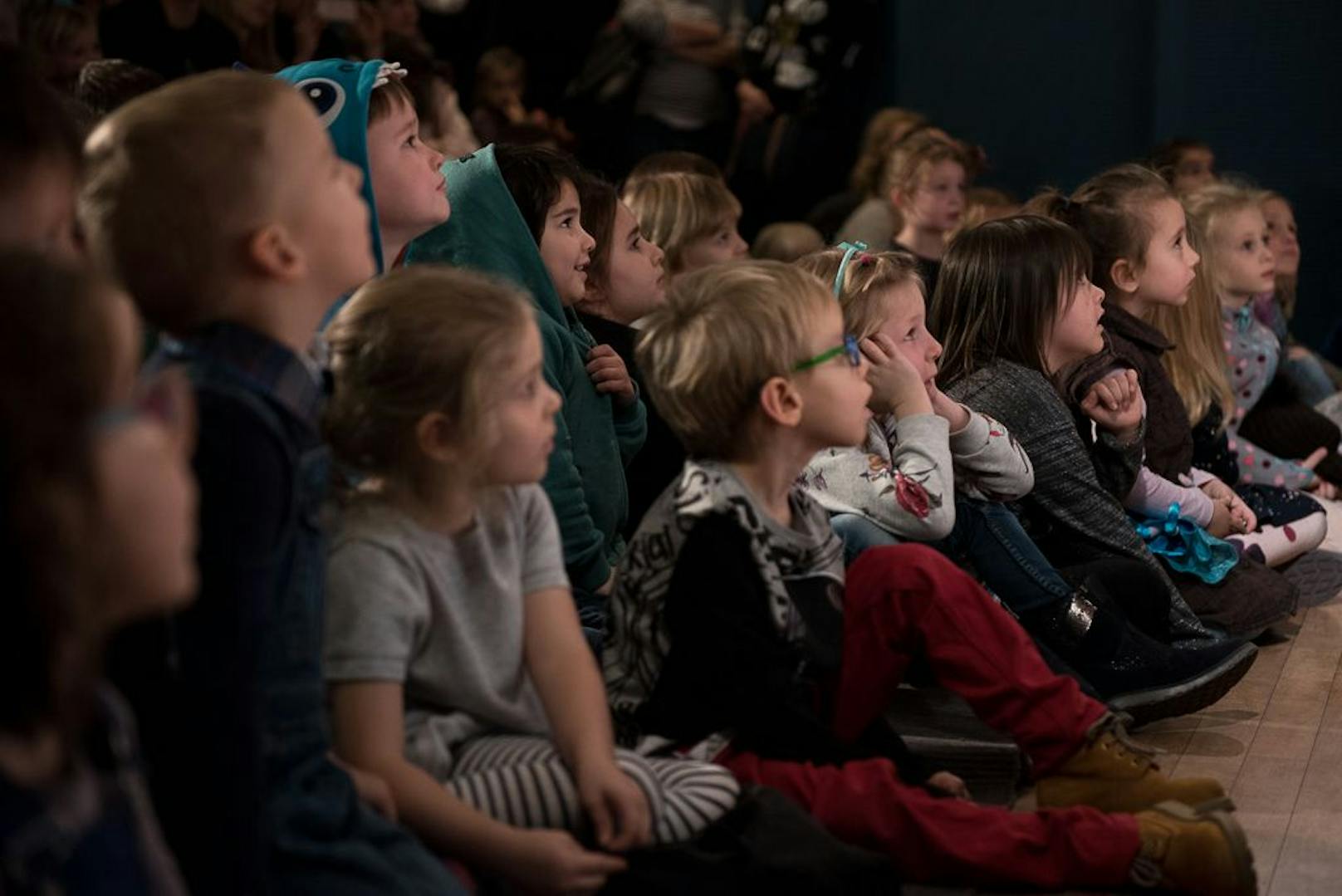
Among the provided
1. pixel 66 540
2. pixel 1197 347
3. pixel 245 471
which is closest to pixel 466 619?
pixel 245 471

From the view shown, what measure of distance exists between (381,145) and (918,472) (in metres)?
0.96

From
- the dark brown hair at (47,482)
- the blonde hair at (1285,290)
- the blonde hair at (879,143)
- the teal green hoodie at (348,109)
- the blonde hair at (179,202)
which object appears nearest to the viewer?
the dark brown hair at (47,482)

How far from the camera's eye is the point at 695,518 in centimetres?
231

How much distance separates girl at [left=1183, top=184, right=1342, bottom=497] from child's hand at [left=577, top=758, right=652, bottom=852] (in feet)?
9.39

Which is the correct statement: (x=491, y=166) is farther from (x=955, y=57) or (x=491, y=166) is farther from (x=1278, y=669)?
(x=955, y=57)

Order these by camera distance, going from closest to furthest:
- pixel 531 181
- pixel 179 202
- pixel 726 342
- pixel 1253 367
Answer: pixel 179 202, pixel 726 342, pixel 531 181, pixel 1253 367

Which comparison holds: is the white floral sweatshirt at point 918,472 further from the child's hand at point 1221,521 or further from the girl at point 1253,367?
the girl at point 1253,367

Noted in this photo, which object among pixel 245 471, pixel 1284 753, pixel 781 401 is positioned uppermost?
pixel 245 471

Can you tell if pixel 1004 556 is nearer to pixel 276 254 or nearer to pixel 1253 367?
pixel 276 254

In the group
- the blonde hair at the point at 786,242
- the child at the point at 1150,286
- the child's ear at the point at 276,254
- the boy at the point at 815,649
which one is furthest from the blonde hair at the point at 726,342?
the blonde hair at the point at 786,242

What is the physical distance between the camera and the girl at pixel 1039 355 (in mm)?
3301

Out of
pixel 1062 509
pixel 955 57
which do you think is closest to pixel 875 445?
pixel 1062 509

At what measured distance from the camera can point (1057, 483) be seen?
3.33 meters

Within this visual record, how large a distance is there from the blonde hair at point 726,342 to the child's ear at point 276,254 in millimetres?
648
